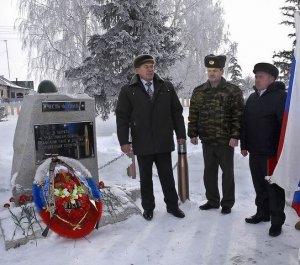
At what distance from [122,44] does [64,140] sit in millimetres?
7205

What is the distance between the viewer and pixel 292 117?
2.79 meters

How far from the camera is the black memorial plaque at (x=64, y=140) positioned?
4641 millimetres

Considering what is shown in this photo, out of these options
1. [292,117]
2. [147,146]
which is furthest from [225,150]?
[292,117]

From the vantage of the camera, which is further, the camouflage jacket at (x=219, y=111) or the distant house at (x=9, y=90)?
the distant house at (x=9, y=90)

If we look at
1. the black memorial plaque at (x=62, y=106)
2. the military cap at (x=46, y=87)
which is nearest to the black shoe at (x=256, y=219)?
the black memorial plaque at (x=62, y=106)

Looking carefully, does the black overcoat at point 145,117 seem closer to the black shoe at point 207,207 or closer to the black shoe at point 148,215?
the black shoe at point 148,215

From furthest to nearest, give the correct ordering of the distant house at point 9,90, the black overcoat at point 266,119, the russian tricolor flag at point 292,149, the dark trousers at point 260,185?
the distant house at point 9,90 < the dark trousers at point 260,185 < the black overcoat at point 266,119 < the russian tricolor flag at point 292,149

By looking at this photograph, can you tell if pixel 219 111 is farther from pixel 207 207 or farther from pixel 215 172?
pixel 207 207

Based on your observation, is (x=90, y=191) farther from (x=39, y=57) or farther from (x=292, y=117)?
(x=39, y=57)

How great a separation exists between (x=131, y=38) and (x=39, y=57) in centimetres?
880

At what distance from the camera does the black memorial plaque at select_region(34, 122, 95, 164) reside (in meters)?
4.64

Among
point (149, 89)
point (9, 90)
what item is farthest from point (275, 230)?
point (9, 90)

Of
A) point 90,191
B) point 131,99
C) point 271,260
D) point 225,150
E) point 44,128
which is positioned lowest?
point 271,260

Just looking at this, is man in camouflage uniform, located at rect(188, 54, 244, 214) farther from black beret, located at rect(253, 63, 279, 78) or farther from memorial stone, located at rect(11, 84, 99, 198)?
memorial stone, located at rect(11, 84, 99, 198)
